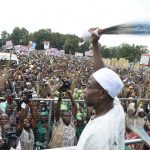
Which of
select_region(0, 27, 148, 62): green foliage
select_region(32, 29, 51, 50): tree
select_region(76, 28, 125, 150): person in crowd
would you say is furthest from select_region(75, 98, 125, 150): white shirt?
select_region(32, 29, 51, 50): tree

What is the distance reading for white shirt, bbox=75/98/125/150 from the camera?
2.34 meters

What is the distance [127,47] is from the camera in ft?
226

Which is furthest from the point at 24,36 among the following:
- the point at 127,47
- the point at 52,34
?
the point at 127,47

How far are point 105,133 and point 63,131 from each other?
15.4 feet

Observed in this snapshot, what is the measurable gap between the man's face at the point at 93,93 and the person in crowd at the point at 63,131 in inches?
174

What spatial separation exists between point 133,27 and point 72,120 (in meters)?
5.07

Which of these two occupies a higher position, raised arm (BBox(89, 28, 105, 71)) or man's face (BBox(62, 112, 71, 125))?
raised arm (BBox(89, 28, 105, 71))

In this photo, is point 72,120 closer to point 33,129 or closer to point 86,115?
point 33,129

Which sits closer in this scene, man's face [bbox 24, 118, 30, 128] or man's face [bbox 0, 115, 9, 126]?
man's face [bbox 0, 115, 9, 126]

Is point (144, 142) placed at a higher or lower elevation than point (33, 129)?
higher

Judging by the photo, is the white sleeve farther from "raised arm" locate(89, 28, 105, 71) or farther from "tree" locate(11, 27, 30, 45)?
"tree" locate(11, 27, 30, 45)

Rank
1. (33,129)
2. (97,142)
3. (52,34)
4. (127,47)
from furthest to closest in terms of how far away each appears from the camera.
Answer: (52,34) < (127,47) < (33,129) < (97,142)

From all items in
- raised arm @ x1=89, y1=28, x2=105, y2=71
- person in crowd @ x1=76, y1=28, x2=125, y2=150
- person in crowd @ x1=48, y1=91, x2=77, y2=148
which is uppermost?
raised arm @ x1=89, y1=28, x2=105, y2=71

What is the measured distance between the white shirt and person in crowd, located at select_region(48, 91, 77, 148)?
14.4 feet
